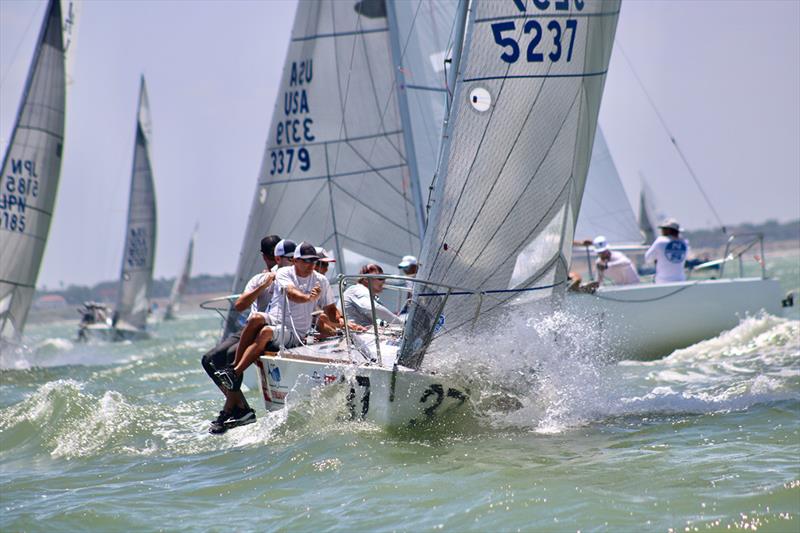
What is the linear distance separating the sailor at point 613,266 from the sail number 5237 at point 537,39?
6.27 metres

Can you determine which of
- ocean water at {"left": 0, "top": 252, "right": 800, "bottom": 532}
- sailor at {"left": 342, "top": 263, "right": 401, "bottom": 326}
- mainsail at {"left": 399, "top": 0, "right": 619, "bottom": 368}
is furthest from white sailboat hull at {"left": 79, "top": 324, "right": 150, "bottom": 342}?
mainsail at {"left": 399, "top": 0, "right": 619, "bottom": 368}

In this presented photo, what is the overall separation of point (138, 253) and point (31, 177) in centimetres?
1575

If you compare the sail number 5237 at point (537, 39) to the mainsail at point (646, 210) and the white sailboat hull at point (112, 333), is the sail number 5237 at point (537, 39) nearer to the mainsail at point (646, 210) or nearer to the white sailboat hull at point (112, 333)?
the mainsail at point (646, 210)

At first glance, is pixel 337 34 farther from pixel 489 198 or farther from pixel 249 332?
pixel 489 198

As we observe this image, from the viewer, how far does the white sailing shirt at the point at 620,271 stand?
1380cm

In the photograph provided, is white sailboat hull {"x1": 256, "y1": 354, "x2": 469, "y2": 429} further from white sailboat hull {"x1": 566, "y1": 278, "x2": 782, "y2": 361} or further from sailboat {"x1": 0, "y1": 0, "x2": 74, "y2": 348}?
sailboat {"x1": 0, "y1": 0, "x2": 74, "y2": 348}

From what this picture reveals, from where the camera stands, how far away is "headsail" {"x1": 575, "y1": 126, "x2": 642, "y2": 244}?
56.5ft

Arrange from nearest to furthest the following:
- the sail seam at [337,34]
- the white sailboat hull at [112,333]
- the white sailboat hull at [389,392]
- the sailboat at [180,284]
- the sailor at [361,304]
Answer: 1. the white sailboat hull at [389,392]
2. the sailor at [361,304]
3. the sail seam at [337,34]
4. the white sailboat hull at [112,333]
5. the sailboat at [180,284]

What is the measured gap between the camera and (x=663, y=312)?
13.1 metres

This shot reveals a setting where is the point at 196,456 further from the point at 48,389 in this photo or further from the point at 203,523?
the point at 48,389

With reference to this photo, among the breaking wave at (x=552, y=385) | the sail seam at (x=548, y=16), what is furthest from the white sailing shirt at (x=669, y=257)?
the sail seam at (x=548, y=16)

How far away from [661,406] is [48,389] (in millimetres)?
5637

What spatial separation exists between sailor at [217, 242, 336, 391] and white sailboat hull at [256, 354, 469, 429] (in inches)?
24.1

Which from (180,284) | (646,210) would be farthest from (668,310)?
(180,284)
